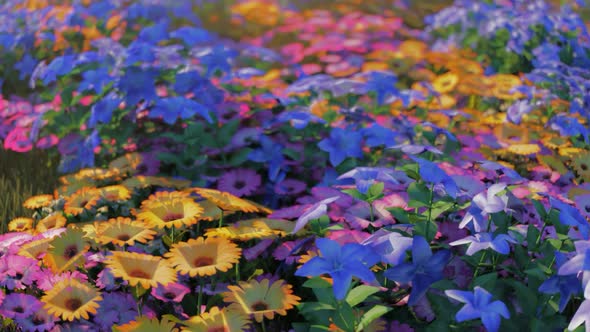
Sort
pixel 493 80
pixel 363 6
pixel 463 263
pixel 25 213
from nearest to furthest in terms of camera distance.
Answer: pixel 463 263 < pixel 25 213 < pixel 493 80 < pixel 363 6

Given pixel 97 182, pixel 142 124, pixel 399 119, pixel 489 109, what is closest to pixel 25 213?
pixel 97 182

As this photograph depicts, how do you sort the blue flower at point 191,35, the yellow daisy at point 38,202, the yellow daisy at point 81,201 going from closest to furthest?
1. the yellow daisy at point 81,201
2. the yellow daisy at point 38,202
3. the blue flower at point 191,35

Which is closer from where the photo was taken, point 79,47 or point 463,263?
point 463,263

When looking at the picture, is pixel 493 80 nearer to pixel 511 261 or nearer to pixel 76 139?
pixel 511 261

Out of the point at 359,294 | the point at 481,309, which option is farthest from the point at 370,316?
the point at 481,309

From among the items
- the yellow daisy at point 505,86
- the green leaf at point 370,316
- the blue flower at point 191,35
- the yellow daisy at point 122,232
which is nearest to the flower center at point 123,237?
the yellow daisy at point 122,232

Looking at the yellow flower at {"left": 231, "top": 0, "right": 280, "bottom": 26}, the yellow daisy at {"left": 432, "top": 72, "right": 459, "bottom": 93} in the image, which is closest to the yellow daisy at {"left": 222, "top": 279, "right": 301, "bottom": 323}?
the yellow daisy at {"left": 432, "top": 72, "right": 459, "bottom": 93}

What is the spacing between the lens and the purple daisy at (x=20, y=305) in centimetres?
127

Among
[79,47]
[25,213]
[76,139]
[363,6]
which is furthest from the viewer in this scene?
[363,6]

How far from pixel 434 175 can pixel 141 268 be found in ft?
1.93

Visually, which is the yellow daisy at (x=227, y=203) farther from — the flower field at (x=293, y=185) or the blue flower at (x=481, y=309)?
the blue flower at (x=481, y=309)

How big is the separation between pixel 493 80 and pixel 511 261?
58.9 inches

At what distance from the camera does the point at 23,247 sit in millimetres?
1402

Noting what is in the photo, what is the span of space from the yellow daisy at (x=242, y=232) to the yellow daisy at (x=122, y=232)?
128 mm
